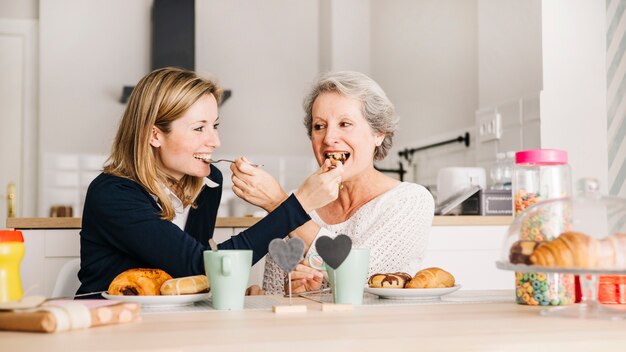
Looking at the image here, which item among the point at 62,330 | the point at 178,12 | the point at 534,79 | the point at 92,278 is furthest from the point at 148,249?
the point at 178,12

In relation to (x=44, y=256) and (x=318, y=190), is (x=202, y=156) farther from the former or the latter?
(x=44, y=256)

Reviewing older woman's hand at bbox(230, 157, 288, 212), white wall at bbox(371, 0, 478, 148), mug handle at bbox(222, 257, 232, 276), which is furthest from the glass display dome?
white wall at bbox(371, 0, 478, 148)

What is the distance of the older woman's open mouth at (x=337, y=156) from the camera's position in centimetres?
212

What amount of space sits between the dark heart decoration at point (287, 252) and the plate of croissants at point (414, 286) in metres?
0.23

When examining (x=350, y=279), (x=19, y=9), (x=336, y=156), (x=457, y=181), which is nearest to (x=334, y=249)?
(x=350, y=279)

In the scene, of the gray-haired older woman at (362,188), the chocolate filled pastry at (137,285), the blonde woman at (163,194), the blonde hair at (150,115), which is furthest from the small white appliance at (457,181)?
the chocolate filled pastry at (137,285)

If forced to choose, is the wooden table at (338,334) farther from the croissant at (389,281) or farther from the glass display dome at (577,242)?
the croissant at (389,281)

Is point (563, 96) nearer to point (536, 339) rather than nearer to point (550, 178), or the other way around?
point (550, 178)

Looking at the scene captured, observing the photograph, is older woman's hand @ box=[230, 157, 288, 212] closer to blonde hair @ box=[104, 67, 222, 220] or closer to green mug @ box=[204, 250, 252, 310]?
blonde hair @ box=[104, 67, 222, 220]

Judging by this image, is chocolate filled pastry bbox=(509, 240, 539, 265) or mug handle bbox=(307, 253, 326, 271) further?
mug handle bbox=(307, 253, 326, 271)

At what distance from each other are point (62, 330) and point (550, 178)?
902 millimetres

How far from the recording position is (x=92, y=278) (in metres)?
1.85

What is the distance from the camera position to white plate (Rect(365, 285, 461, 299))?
1416 millimetres

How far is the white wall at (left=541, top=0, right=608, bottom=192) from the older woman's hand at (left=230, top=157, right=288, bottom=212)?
5.19 feet
